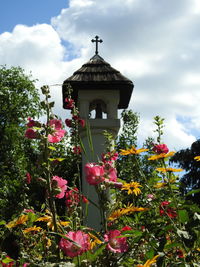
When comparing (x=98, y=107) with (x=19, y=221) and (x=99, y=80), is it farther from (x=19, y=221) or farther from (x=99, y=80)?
(x=19, y=221)

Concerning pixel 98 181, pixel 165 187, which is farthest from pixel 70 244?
pixel 165 187

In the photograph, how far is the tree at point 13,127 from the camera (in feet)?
47.4

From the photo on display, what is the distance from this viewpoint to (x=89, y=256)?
130cm

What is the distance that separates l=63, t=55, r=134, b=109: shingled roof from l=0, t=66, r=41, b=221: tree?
6774mm

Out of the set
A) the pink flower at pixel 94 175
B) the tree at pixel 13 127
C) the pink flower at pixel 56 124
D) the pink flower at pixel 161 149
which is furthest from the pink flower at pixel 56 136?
the tree at pixel 13 127

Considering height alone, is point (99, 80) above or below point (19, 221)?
above

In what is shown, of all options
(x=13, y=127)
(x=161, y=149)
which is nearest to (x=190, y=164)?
(x=13, y=127)

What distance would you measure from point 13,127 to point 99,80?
9.72m

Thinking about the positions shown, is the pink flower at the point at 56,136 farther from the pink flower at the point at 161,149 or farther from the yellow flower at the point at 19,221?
the pink flower at the point at 161,149

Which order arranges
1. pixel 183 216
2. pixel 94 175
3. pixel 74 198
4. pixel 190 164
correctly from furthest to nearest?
pixel 190 164 < pixel 74 198 < pixel 183 216 < pixel 94 175

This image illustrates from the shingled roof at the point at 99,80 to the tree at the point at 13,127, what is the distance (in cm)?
677

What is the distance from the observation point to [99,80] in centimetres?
712

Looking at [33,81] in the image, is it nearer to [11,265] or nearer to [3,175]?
[3,175]

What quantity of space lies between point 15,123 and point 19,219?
1554 centimetres
